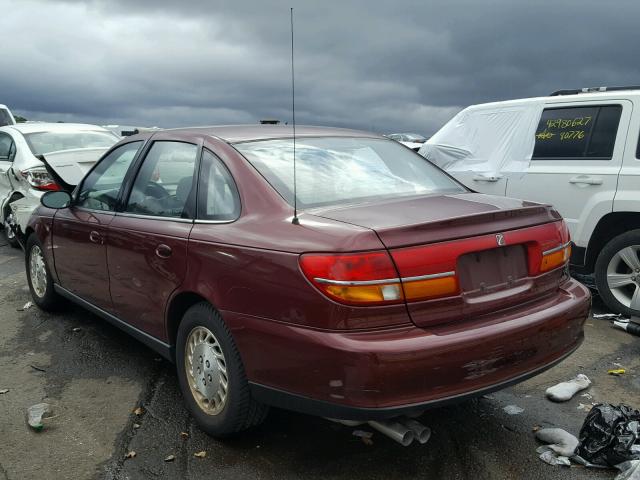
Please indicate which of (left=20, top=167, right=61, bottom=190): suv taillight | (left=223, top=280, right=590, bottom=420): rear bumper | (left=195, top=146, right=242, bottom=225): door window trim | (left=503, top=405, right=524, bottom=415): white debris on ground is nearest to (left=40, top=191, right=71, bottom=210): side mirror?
(left=195, top=146, right=242, bottom=225): door window trim

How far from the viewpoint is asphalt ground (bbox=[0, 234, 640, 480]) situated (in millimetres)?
3020

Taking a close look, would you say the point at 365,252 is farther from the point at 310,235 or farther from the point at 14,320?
the point at 14,320

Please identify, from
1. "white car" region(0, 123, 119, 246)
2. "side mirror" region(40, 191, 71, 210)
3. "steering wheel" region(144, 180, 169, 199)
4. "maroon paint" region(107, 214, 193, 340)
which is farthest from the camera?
"white car" region(0, 123, 119, 246)

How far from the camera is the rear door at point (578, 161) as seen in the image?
546 centimetres

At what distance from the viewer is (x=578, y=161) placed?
18.7 ft

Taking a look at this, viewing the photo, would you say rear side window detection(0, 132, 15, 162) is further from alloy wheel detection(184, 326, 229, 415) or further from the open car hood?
alloy wheel detection(184, 326, 229, 415)

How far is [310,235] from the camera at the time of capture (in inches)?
105

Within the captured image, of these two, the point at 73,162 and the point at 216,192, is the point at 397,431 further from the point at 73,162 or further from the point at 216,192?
the point at 73,162

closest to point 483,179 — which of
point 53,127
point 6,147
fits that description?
point 53,127

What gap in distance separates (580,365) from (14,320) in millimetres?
4717

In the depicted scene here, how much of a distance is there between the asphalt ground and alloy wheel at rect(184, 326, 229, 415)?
8.8 inches

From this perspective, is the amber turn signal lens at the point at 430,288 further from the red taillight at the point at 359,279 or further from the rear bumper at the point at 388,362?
the rear bumper at the point at 388,362

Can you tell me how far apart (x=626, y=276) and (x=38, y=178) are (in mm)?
6798

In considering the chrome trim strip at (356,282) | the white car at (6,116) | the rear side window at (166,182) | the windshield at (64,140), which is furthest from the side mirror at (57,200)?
the white car at (6,116)
